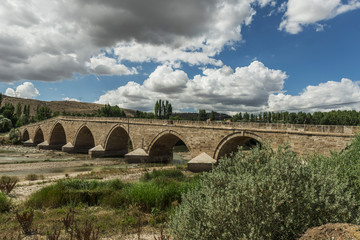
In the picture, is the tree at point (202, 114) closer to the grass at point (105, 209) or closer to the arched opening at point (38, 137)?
the arched opening at point (38, 137)

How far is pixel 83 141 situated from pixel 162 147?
835 inches

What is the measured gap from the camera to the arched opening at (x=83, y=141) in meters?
41.4

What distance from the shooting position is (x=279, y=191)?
380 centimetres

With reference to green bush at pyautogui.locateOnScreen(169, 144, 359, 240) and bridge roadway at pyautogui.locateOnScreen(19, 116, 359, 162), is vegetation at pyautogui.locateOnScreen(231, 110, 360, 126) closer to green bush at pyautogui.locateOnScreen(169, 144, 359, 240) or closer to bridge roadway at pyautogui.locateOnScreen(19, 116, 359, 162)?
bridge roadway at pyautogui.locateOnScreen(19, 116, 359, 162)

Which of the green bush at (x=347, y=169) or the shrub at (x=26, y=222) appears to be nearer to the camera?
the green bush at (x=347, y=169)

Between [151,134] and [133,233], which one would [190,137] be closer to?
[151,134]

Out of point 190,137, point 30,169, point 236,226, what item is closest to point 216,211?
point 236,226

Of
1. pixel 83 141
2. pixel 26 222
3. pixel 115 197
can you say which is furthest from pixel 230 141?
pixel 83 141

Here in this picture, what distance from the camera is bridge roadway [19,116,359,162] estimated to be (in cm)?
1551

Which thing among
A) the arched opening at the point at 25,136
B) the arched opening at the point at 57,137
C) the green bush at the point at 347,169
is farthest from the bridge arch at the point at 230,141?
the arched opening at the point at 25,136

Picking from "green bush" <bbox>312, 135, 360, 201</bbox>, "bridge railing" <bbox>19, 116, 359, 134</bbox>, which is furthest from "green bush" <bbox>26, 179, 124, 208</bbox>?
"bridge railing" <bbox>19, 116, 359, 134</bbox>

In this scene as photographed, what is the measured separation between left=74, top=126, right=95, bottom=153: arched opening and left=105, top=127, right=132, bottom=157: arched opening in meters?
7.79

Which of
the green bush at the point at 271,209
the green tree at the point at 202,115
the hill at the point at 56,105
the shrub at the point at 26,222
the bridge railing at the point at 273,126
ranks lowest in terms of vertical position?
the shrub at the point at 26,222

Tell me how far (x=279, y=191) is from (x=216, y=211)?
125 cm
